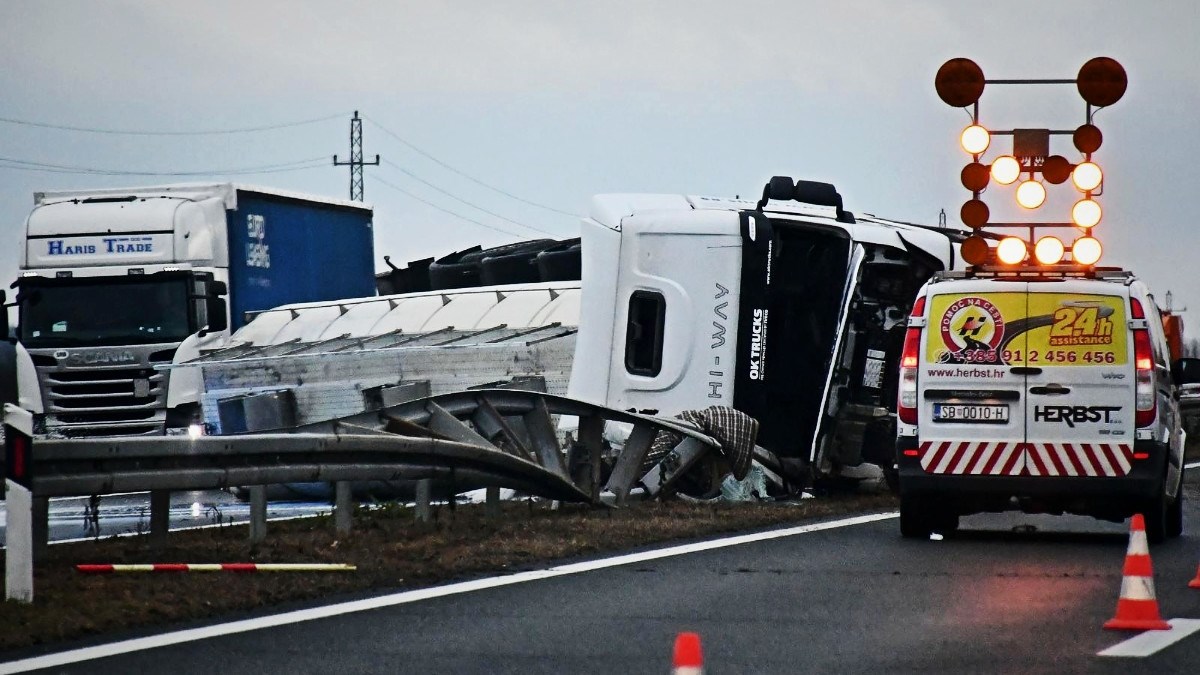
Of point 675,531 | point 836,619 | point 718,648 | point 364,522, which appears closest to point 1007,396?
point 675,531

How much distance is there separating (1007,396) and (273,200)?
15.6 m

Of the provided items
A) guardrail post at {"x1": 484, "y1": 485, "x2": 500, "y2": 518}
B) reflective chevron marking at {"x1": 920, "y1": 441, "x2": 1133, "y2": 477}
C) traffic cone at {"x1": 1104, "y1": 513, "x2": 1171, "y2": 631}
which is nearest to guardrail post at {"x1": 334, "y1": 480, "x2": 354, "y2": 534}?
guardrail post at {"x1": 484, "y1": 485, "x2": 500, "y2": 518}

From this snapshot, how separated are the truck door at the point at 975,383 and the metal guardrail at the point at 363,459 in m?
2.63

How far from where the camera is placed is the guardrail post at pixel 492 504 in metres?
14.9

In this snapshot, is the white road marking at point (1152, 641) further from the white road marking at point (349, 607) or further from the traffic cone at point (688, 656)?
the traffic cone at point (688, 656)

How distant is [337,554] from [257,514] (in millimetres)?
956

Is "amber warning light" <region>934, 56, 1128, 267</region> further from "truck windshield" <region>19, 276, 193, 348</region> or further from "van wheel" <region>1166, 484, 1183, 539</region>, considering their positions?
"truck windshield" <region>19, 276, 193, 348</region>

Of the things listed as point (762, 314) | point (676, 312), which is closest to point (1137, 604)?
point (762, 314)

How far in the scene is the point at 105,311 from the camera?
26375mm

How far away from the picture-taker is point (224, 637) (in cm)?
848

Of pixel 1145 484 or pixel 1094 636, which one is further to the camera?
pixel 1145 484

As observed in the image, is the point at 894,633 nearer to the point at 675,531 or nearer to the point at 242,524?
the point at 675,531

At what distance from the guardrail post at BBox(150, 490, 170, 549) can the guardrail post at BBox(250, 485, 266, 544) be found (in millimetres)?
726

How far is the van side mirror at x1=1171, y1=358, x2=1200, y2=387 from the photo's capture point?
15.3 meters
